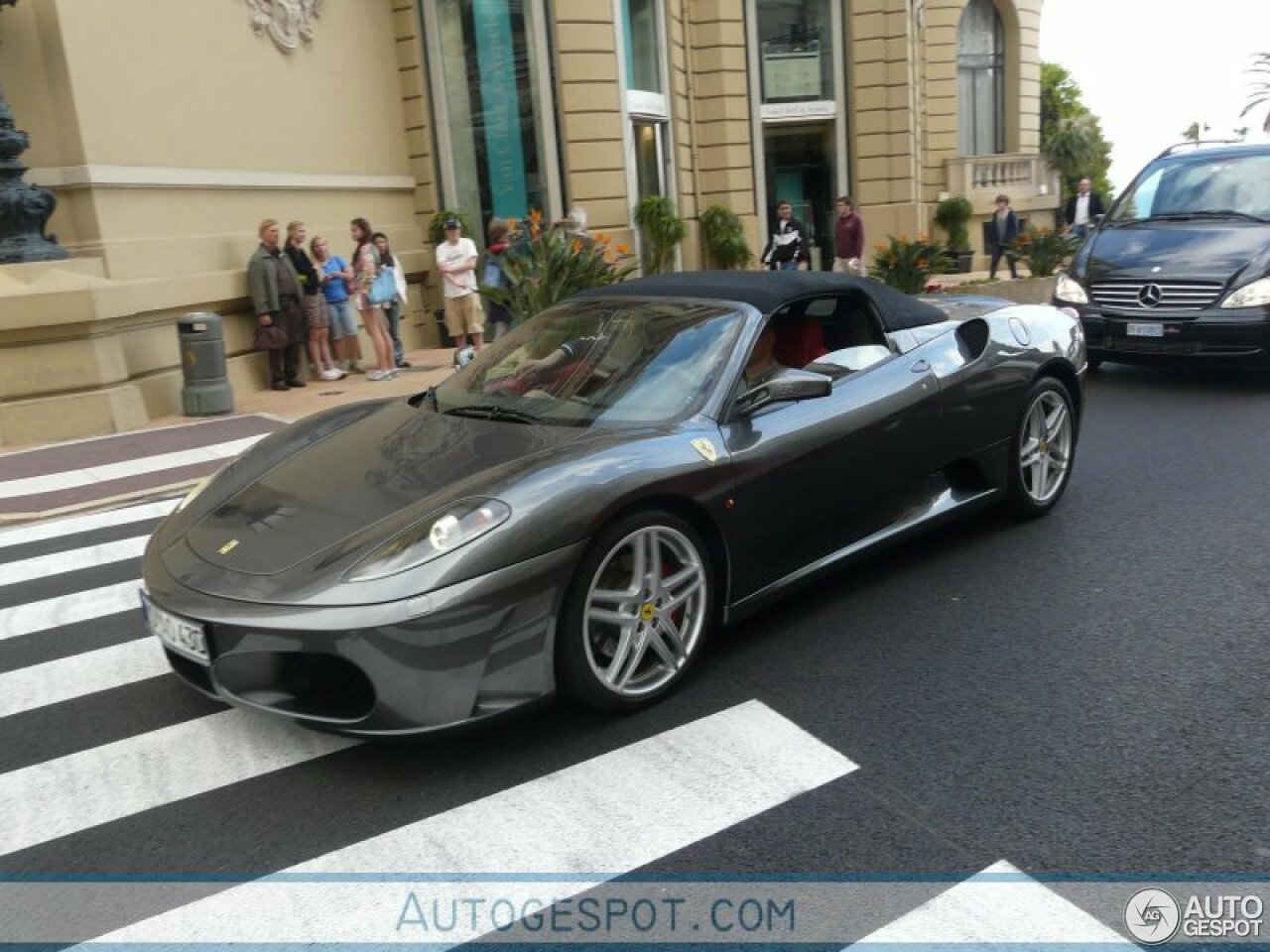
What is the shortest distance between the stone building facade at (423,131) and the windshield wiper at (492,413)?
23.3 ft

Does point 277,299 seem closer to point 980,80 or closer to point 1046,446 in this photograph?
point 1046,446

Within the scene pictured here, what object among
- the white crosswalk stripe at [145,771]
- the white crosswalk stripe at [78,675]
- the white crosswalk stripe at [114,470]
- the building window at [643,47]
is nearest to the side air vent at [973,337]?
the white crosswalk stripe at [145,771]

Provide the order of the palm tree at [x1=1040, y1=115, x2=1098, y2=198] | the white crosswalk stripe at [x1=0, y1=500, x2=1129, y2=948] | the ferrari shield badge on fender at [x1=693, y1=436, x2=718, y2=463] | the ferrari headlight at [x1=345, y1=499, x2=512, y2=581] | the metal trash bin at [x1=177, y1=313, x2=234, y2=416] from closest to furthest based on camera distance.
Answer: the white crosswalk stripe at [x1=0, y1=500, x2=1129, y2=948], the ferrari headlight at [x1=345, y1=499, x2=512, y2=581], the ferrari shield badge on fender at [x1=693, y1=436, x2=718, y2=463], the metal trash bin at [x1=177, y1=313, x2=234, y2=416], the palm tree at [x1=1040, y1=115, x2=1098, y2=198]

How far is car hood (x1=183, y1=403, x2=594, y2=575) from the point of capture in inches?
144

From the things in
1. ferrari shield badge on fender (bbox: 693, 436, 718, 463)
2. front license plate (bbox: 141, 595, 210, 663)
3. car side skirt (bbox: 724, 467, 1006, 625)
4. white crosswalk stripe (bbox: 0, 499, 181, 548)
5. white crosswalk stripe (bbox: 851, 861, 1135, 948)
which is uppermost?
ferrari shield badge on fender (bbox: 693, 436, 718, 463)

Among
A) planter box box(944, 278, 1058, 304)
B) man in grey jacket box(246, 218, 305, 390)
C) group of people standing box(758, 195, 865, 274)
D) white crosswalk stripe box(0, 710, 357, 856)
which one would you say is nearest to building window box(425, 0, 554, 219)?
group of people standing box(758, 195, 865, 274)

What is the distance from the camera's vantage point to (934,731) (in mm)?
3713

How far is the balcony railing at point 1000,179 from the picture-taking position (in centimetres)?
2653

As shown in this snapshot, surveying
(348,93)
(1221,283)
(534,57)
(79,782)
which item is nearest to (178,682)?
(79,782)

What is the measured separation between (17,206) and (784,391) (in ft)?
29.5

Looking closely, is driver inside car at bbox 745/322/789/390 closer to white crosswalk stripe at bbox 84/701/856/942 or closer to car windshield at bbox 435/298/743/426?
car windshield at bbox 435/298/743/426

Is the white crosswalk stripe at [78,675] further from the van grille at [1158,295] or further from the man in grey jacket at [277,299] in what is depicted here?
the man in grey jacket at [277,299]

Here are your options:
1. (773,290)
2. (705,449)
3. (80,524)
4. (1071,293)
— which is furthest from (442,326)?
(705,449)

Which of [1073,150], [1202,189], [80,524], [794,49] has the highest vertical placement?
[794,49]
